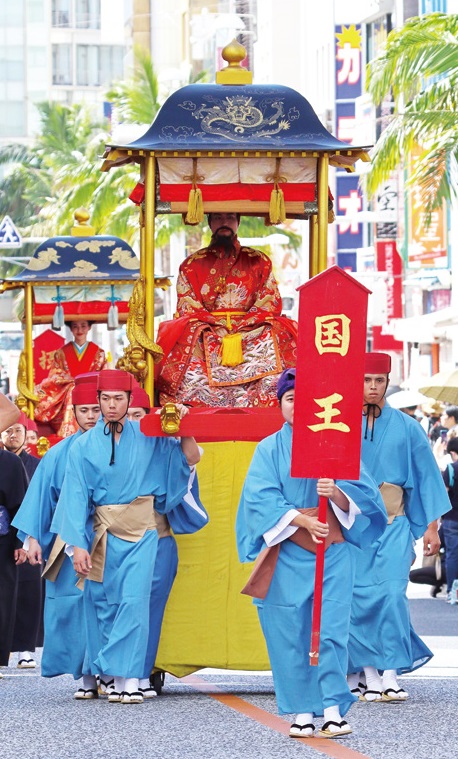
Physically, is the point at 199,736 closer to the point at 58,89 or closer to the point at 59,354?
the point at 59,354

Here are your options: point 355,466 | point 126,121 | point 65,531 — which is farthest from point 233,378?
point 126,121

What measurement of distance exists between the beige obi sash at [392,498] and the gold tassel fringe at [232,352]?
5.18 feet

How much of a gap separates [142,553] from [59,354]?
23.8ft

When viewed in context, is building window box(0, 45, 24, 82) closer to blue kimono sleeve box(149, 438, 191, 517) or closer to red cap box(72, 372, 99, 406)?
red cap box(72, 372, 99, 406)

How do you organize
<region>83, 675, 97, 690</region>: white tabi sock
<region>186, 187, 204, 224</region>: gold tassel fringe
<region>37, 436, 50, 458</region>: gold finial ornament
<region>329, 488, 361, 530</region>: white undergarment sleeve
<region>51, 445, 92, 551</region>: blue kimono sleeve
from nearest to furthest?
<region>329, 488, 361, 530</region>: white undergarment sleeve < <region>51, 445, 92, 551</region>: blue kimono sleeve < <region>83, 675, 97, 690</region>: white tabi sock < <region>186, 187, 204, 224</region>: gold tassel fringe < <region>37, 436, 50, 458</region>: gold finial ornament

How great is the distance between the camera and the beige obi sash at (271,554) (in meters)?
8.45

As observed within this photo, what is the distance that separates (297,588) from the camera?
8453 mm

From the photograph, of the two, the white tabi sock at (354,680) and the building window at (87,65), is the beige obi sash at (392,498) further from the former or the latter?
the building window at (87,65)

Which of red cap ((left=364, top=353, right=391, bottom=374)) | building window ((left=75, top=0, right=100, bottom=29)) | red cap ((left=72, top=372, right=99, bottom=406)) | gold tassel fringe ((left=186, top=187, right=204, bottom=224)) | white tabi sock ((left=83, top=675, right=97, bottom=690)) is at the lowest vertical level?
white tabi sock ((left=83, top=675, right=97, bottom=690))

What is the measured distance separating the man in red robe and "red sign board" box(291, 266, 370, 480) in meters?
3.05

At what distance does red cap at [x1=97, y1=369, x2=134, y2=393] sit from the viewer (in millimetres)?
10023

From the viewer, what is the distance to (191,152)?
1131 centimetres

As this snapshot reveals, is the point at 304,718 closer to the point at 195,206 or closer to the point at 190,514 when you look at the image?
the point at 190,514

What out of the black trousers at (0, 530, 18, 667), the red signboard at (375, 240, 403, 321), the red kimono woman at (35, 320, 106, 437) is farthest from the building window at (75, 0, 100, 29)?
the black trousers at (0, 530, 18, 667)
